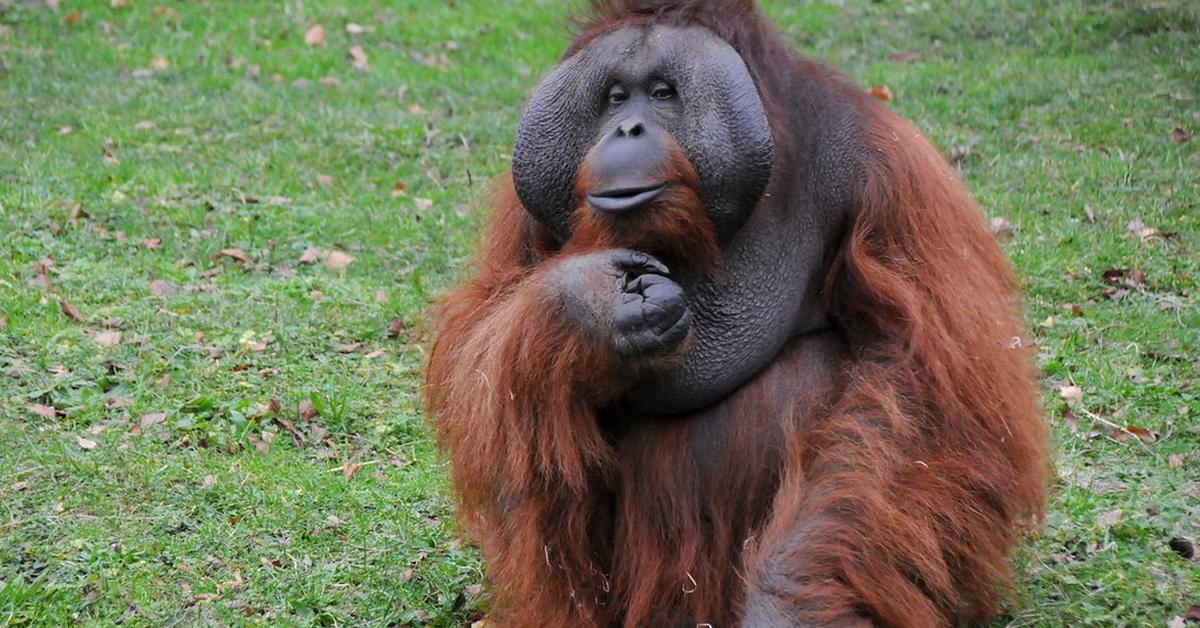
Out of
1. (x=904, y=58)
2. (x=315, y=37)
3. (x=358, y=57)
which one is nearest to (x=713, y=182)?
(x=904, y=58)

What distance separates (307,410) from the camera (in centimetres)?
490

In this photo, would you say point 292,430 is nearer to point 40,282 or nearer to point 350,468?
point 350,468

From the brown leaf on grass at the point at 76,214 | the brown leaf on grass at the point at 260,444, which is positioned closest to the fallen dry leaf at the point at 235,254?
the brown leaf on grass at the point at 76,214

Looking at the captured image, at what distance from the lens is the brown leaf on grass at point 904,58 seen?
30.1 feet

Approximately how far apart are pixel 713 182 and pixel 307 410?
7.38 ft

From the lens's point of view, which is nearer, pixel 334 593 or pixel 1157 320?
pixel 334 593

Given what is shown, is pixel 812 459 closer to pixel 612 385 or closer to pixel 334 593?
pixel 612 385

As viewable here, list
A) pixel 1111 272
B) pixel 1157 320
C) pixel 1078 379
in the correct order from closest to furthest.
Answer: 1. pixel 1078 379
2. pixel 1157 320
3. pixel 1111 272

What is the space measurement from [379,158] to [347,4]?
10.6ft

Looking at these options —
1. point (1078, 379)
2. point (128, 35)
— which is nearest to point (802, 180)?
point (1078, 379)

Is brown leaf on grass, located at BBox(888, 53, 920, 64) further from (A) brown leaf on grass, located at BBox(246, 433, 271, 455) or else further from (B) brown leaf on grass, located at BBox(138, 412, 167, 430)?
(B) brown leaf on grass, located at BBox(138, 412, 167, 430)

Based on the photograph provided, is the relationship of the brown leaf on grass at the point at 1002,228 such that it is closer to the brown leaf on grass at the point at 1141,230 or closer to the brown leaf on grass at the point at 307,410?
the brown leaf on grass at the point at 1141,230

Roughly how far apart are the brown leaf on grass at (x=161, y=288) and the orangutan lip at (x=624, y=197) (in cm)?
319

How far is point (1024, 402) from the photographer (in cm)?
335
